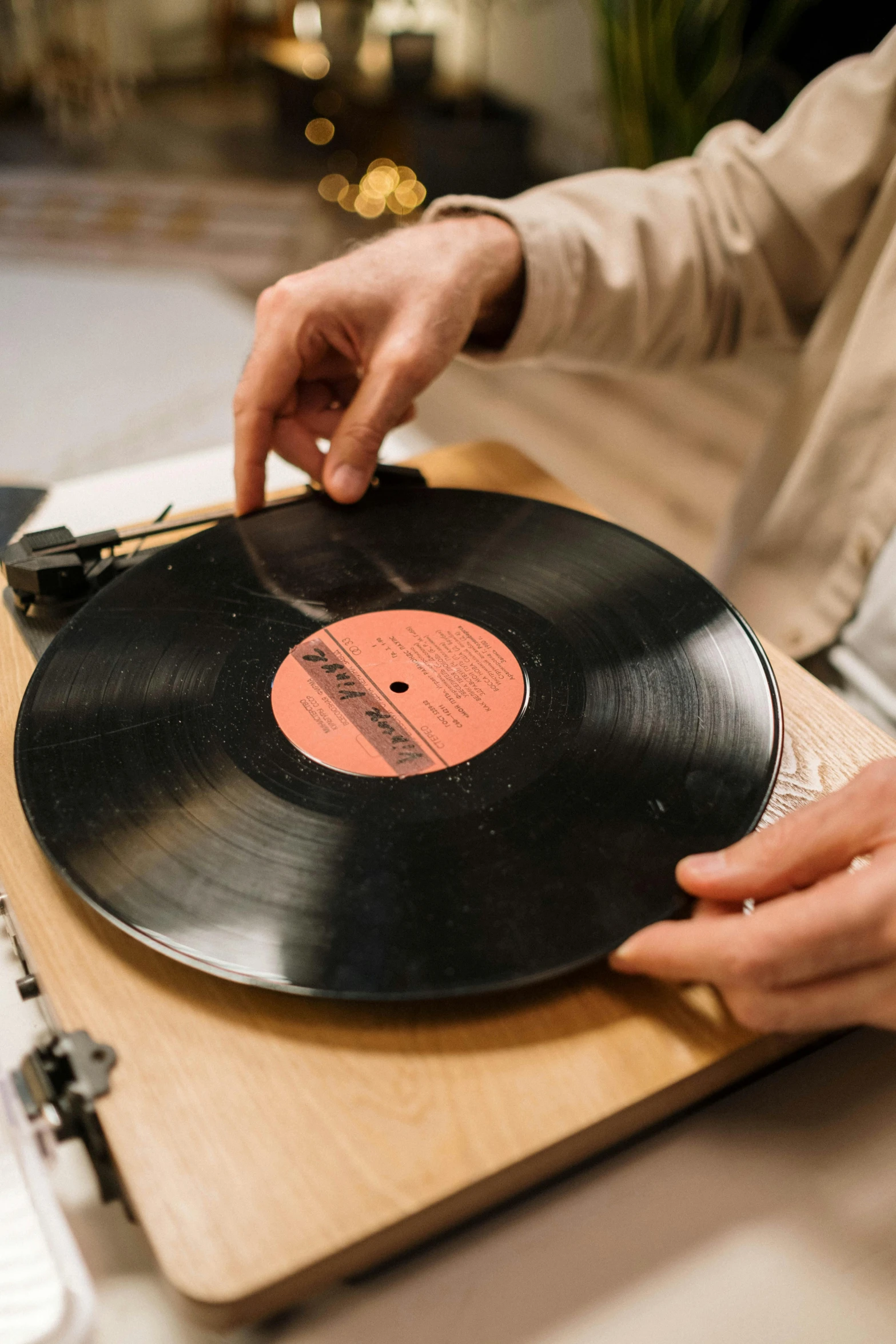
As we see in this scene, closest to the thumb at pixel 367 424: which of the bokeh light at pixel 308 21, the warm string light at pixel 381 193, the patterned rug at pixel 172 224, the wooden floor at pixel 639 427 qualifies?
the wooden floor at pixel 639 427

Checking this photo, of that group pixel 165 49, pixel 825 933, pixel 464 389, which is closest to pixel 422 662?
pixel 825 933

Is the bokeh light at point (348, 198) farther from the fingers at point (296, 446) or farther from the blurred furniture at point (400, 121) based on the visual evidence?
the fingers at point (296, 446)

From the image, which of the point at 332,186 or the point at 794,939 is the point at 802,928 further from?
the point at 332,186

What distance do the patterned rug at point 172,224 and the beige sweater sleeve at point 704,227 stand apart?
2259 mm

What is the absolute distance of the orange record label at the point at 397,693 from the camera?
0.59m

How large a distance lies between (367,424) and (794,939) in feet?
1.70

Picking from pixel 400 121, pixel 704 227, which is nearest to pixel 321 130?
pixel 400 121

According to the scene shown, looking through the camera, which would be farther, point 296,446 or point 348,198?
point 348,198

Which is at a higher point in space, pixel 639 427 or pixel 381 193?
pixel 381 193

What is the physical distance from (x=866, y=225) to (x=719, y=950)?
78 cm

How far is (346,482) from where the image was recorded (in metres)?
0.78

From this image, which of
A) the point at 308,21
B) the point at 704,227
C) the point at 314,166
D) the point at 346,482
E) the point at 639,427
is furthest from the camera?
the point at 308,21

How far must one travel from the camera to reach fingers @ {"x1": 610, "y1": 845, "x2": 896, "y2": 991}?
0.44 m

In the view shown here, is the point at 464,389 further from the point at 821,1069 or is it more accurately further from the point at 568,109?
the point at 821,1069
